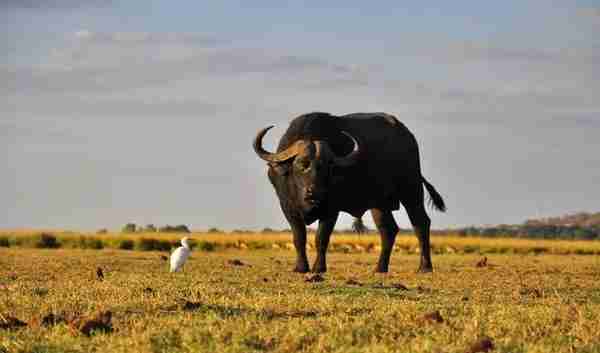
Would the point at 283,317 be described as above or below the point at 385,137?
below

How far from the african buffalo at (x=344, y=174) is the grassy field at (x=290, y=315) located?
3.12 m

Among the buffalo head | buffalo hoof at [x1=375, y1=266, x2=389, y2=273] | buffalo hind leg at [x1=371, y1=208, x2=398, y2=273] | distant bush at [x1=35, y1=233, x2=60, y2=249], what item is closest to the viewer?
the buffalo head

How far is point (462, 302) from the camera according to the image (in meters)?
14.4

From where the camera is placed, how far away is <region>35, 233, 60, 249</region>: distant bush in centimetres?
4306

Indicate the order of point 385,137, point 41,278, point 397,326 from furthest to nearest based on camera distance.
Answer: point 385,137 < point 41,278 < point 397,326

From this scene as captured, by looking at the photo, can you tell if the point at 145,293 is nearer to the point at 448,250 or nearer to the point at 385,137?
the point at 385,137

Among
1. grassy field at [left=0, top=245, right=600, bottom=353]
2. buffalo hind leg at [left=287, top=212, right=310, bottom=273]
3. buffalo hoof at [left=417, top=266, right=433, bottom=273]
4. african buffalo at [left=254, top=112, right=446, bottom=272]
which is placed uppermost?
african buffalo at [left=254, top=112, right=446, bottom=272]

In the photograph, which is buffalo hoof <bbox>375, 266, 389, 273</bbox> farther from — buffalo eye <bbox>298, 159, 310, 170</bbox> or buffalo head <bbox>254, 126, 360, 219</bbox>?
buffalo eye <bbox>298, 159, 310, 170</bbox>

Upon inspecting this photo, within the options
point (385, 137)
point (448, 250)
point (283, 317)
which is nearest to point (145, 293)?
point (283, 317)

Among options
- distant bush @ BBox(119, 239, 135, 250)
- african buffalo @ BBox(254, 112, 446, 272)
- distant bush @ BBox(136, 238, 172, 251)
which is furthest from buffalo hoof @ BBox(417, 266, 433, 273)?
distant bush @ BBox(119, 239, 135, 250)

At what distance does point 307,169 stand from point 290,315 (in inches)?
353

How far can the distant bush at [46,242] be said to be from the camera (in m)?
43.1

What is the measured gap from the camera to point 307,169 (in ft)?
68.0

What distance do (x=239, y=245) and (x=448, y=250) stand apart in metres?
9.48
